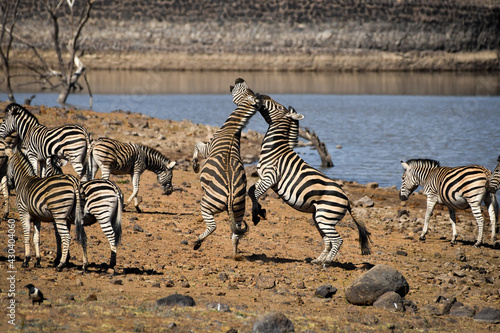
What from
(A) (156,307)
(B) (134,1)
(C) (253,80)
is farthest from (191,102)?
(A) (156,307)

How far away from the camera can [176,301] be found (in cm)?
721

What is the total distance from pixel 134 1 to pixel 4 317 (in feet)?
225

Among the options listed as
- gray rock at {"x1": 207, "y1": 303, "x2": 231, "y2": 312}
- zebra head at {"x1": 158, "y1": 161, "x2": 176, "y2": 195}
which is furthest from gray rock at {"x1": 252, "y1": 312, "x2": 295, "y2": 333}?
zebra head at {"x1": 158, "y1": 161, "x2": 176, "y2": 195}

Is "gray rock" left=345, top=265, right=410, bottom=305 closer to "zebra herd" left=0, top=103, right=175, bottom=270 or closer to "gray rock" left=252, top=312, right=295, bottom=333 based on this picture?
"gray rock" left=252, top=312, right=295, bottom=333

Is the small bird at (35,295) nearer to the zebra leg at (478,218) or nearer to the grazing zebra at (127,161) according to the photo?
the grazing zebra at (127,161)

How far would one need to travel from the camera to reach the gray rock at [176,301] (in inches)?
283

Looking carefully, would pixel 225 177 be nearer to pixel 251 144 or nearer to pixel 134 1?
pixel 251 144

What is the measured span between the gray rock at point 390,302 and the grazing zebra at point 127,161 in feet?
20.1

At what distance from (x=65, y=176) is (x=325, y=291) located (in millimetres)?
3693

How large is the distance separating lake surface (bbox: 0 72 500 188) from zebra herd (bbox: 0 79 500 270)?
6.78 meters

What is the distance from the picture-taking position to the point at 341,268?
32.3 ft

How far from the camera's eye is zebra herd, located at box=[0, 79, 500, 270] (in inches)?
333

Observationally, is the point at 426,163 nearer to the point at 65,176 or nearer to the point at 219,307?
the point at 219,307

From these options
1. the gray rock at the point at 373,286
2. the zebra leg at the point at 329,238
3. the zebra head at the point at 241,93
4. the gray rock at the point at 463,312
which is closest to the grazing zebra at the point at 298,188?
the zebra leg at the point at 329,238
